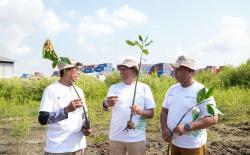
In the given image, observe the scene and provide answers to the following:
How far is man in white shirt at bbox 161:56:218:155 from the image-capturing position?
11.4 ft

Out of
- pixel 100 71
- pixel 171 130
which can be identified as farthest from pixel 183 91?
pixel 100 71

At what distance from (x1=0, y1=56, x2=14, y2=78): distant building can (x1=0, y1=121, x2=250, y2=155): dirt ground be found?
27234mm

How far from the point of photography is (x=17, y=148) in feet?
22.7

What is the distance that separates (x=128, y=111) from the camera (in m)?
3.91

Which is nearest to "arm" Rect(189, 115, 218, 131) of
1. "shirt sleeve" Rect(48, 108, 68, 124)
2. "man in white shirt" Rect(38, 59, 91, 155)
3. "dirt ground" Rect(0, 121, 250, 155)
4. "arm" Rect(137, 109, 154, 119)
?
"arm" Rect(137, 109, 154, 119)

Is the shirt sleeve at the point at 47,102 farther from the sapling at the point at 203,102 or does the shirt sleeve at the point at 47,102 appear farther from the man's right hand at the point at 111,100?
the sapling at the point at 203,102

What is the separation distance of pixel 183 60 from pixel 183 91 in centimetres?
29

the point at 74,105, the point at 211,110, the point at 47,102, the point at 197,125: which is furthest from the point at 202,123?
the point at 47,102

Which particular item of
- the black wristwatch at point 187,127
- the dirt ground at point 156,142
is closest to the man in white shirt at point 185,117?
the black wristwatch at point 187,127

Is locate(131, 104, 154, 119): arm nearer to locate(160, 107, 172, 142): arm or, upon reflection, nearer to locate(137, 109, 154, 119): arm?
locate(137, 109, 154, 119): arm

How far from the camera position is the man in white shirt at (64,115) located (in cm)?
341

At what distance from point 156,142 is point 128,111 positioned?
10.1 ft

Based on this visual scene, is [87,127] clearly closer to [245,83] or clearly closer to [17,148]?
[17,148]

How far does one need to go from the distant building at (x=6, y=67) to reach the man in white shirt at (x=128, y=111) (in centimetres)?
3179
